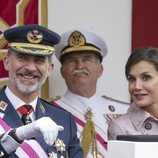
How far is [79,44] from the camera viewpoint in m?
2.87

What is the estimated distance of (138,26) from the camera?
320 centimetres

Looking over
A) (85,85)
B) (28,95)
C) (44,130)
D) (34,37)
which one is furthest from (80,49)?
(44,130)

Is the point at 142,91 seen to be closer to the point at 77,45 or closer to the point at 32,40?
the point at 32,40

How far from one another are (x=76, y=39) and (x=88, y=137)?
41 cm

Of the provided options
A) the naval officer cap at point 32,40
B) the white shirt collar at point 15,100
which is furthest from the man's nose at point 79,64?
the white shirt collar at point 15,100

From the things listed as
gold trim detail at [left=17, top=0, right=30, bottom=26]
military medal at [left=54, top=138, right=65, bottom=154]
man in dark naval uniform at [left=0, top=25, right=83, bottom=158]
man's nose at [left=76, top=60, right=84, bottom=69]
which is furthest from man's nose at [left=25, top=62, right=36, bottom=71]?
gold trim detail at [left=17, top=0, right=30, bottom=26]

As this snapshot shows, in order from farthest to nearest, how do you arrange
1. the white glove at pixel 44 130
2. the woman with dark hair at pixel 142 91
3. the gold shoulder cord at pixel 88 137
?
the gold shoulder cord at pixel 88 137 → the woman with dark hair at pixel 142 91 → the white glove at pixel 44 130

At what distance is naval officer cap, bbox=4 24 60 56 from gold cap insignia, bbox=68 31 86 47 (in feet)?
1.62

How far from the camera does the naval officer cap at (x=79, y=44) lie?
9.43 feet

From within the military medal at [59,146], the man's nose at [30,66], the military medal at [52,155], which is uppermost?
the man's nose at [30,66]

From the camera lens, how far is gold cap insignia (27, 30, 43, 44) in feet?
7.59

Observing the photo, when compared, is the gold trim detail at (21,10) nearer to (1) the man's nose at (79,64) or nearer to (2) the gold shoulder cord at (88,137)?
(1) the man's nose at (79,64)

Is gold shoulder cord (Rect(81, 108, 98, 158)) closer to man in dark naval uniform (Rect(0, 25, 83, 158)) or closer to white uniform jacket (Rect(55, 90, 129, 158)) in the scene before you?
white uniform jacket (Rect(55, 90, 129, 158))

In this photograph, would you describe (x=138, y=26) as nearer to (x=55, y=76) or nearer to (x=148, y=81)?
(x=55, y=76)
